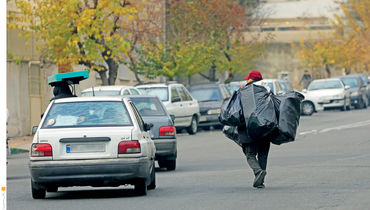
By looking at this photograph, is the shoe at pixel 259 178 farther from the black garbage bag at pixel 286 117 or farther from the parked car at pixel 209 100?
the parked car at pixel 209 100

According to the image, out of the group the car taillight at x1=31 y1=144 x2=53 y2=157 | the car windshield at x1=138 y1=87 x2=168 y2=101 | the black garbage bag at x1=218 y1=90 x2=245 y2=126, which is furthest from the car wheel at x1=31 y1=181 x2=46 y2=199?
the car windshield at x1=138 y1=87 x2=168 y2=101

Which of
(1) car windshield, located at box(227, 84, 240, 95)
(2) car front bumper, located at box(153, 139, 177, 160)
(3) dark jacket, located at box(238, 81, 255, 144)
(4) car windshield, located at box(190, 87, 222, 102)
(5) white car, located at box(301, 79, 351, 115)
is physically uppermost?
(3) dark jacket, located at box(238, 81, 255, 144)

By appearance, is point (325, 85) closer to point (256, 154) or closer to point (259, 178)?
point (256, 154)

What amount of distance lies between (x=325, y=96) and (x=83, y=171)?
3064cm

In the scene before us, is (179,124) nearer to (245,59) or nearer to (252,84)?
(252,84)

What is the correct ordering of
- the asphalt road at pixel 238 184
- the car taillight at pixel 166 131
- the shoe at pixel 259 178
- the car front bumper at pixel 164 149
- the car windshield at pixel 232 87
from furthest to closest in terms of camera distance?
the car windshield at pixel 232 87 → the car taillight at pixel 166 131 → the car front bumper at pixel 164 149 → the shoe at pixel 259 178 → the asphalt road at pixel 238 184

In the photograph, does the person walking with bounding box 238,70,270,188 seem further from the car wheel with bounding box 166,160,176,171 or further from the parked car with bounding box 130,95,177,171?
the car wheel with bounding box 166,160,176,171

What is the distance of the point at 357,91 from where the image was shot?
1715 inches


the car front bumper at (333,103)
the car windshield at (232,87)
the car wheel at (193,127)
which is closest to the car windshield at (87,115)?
the car wheel at (193,127)

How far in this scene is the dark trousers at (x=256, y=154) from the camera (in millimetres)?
12875

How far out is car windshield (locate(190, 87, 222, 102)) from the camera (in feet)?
105

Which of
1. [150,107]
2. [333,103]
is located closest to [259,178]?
[150,107]

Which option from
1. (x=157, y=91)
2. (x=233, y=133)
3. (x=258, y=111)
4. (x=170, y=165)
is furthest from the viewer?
(x=157, y=91)

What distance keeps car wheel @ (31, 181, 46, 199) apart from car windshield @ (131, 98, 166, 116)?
5596 mm
